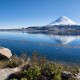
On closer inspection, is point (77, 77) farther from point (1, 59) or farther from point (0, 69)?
point (1, 59)

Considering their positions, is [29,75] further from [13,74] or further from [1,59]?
[1,59]

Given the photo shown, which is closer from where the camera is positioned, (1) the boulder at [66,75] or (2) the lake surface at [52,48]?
(1) the boulder at [66,75]

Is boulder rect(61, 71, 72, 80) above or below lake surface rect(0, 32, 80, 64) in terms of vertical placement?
above

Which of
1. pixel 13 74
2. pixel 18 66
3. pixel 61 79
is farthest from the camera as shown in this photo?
pixel 18 66

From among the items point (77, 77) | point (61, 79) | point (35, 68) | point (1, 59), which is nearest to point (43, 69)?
point (35, 68)

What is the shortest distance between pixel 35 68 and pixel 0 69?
343 cm

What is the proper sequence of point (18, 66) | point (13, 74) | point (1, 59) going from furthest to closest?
point (1, 59), point (18, 66), point (13, 74)

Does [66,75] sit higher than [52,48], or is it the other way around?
[66,75]

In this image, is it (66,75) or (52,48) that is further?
(52,48)

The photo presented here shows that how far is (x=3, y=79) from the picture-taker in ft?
46.9

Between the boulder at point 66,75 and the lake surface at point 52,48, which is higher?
the boulder at point 66,75

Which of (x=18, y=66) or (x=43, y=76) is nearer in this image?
(x=43, y=76)

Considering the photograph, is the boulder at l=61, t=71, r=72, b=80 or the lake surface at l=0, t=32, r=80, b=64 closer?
the boulder at l=61, t=71, r=72, b=80

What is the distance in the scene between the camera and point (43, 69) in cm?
1441
